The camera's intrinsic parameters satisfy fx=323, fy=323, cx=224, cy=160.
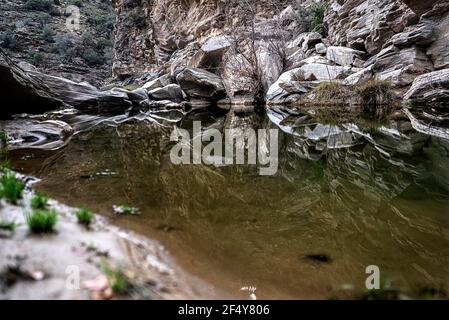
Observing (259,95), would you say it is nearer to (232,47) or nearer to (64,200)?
(232,47)

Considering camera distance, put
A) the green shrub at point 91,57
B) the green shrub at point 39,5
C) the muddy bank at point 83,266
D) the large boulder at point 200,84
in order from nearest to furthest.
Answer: the muddy bank at point 83,266 < the large boulder at point 200,84 < the green shrub at point 91,57 < the green shrub at point 39,5

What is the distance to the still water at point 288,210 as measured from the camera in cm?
268

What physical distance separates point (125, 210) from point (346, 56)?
72.3 ft

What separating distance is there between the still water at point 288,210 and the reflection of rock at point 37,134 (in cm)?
69

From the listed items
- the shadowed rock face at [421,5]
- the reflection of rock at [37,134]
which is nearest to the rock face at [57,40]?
the reflection of rock at [37,134]

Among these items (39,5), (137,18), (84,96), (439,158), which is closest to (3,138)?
(439,158)

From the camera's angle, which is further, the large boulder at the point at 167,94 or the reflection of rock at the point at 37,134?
the large boulder at the point at 167,94

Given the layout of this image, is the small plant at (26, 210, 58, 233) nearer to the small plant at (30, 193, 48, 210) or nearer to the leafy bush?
the small plant at (30, 193, 48, 210)

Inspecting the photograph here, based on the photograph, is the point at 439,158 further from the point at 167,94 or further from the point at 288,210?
the point at 167,94

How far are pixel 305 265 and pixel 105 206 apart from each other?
2.36 meters

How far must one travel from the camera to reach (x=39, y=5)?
197 ft

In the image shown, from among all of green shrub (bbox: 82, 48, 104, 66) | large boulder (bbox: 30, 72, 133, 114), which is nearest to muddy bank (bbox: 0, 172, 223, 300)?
large boulder (bbox: 30, 72, 133, 114)

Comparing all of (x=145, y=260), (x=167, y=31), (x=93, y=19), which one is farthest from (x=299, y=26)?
(x=93, y=19)

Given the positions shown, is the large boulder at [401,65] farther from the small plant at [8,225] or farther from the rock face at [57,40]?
the rock face at [57,40]
